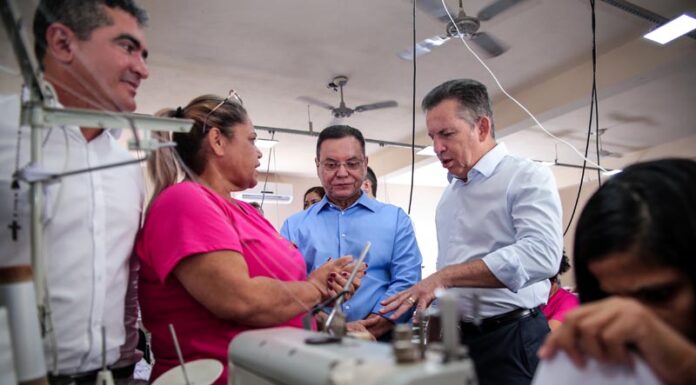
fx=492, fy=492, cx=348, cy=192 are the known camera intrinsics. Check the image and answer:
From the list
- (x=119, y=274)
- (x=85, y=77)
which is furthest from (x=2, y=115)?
(x=119, y=274)

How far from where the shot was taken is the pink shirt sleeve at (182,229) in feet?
2.70

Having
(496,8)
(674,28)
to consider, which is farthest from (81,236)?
(674,28)

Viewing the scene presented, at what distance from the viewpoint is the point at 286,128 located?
5.72 meters

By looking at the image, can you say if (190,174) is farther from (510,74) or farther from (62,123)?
(510,74)

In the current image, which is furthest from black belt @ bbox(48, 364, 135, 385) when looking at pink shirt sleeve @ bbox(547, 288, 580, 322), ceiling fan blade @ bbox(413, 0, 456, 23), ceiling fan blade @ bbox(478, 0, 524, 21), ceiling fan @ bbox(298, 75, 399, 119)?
ceiling fan @ bbox(298, 75, 399, 119)

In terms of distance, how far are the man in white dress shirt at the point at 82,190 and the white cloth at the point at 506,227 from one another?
86cm

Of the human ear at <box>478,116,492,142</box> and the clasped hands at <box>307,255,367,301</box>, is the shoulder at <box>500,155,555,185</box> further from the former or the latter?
the clasped hands at <box>307,255,367,301</box>

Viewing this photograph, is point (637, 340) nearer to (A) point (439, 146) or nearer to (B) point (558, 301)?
(A) point (439, 146)

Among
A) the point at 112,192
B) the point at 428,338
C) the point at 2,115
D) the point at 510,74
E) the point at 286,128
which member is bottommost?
the point at 428,338

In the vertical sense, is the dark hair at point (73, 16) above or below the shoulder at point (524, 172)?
above

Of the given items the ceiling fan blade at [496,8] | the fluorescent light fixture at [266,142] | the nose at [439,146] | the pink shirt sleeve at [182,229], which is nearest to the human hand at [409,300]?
the pink shirt sleeve at [182,229]

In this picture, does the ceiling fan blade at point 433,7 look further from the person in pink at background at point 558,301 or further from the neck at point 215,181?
the neck at point 215,181

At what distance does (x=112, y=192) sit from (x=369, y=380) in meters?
0.59

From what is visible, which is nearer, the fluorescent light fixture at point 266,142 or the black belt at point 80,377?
the black belt at point 80,377
